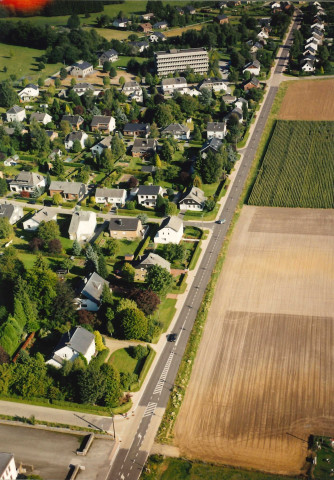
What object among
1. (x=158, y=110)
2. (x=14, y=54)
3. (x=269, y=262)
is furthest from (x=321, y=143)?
(x=14, y=54)

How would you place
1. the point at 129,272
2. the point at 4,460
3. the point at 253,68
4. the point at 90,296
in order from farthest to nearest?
the point at 253,68
the point at 129,272
the point at 90,296
the point at 4,460

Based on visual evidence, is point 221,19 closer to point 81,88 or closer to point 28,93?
point 81,88

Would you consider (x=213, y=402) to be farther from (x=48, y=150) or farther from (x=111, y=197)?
(x=48, y=150)

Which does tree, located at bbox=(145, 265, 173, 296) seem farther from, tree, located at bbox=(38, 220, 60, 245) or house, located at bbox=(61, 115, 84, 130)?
house, located at bbox=(61, 115, 84, 130)

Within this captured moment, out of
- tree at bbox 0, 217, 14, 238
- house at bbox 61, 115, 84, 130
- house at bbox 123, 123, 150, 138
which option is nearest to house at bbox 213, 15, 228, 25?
house at bbox 123, 123, 150, 138

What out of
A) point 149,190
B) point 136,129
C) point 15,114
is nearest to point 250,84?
point 136,129

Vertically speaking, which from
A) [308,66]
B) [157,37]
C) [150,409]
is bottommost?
[150,409]

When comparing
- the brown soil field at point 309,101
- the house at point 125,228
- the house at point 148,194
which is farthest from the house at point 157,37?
the house at point 125,228

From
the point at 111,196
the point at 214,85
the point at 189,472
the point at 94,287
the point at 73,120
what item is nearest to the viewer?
the point at 189,472
